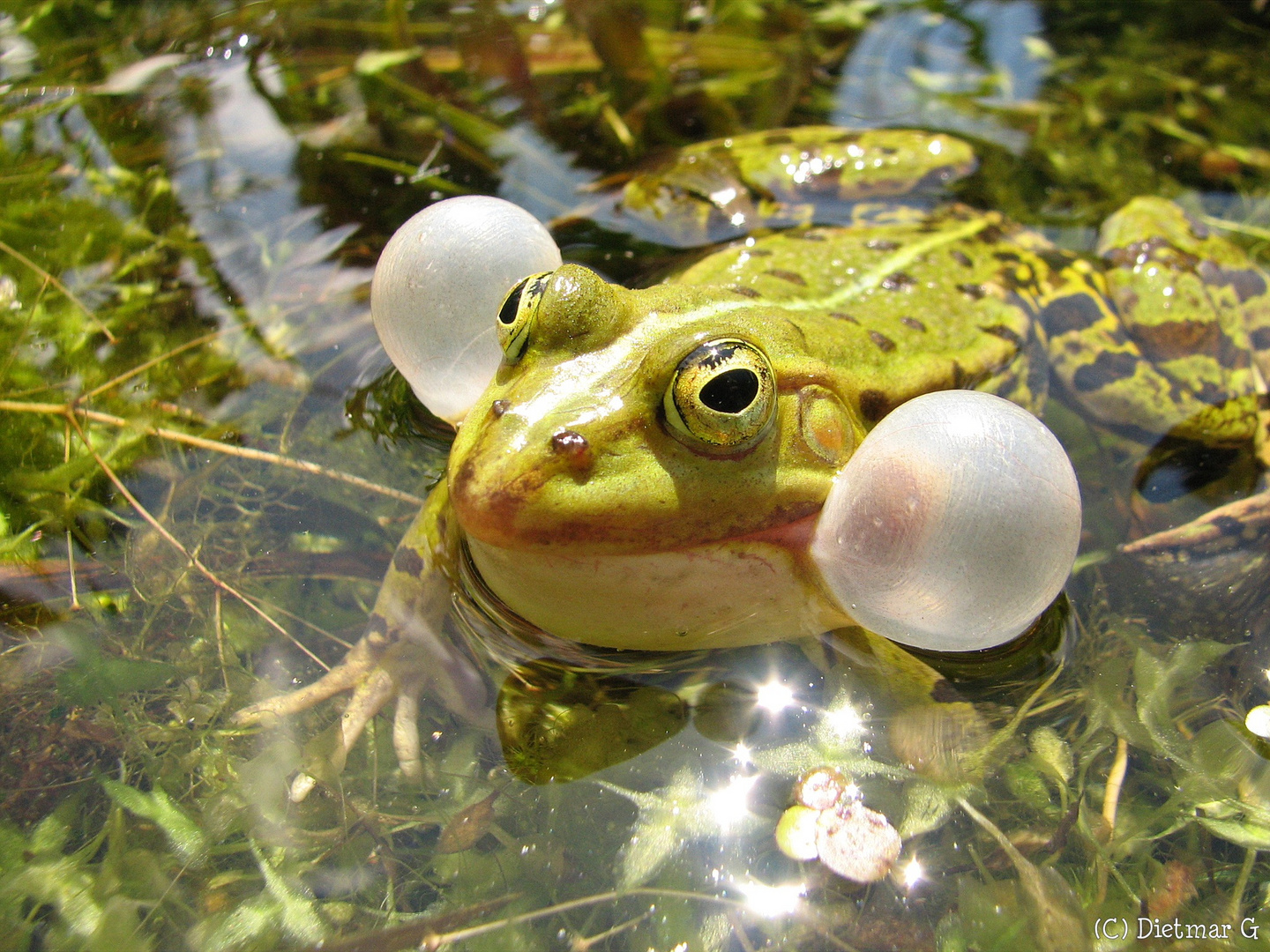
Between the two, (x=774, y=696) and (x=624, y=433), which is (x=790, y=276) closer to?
(x=624, y=433)

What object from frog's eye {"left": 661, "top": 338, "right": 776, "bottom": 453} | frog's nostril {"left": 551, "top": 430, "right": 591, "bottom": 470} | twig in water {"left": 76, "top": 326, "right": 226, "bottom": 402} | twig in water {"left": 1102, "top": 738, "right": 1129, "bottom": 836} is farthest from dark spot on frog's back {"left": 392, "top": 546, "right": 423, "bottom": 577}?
twig in water {"left": 1102, "top": 738, "right": 1129, "bottom": 836}

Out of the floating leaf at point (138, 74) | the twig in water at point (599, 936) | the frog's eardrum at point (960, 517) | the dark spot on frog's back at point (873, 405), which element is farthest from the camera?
the floating leaf at point (138, 74)

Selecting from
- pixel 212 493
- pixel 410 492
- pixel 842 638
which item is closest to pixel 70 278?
pixel 212 493

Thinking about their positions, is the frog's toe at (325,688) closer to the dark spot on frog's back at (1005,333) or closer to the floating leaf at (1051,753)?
the floating leaf at (1051,753)

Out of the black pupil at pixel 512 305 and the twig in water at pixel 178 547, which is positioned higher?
the black pupil at pixel 512 305

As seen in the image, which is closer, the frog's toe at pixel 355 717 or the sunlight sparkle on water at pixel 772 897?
the sunlight sparkle on water at pixel 772 897

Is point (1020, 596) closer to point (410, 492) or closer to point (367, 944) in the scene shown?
point (367, 944)

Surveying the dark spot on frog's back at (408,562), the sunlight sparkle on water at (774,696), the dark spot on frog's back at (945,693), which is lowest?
the dark spot on frog's back at (945,693)

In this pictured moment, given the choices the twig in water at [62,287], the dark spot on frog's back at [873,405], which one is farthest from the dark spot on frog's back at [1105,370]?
the twig in water at [62,287]
